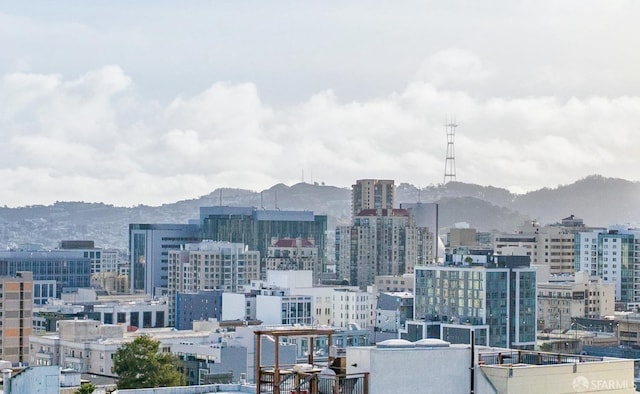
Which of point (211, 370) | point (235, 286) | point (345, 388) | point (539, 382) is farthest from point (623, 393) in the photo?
point (235, 286)

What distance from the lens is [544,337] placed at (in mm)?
104750

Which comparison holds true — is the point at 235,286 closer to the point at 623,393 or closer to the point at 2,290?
the point at 2,290

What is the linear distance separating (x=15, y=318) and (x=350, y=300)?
1362 inches

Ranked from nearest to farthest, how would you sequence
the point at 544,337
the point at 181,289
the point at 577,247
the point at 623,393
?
the point at 623,393 → the point at 544,337 → the point at 181,289 → the point at 577,247

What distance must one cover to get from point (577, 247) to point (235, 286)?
1509 inches

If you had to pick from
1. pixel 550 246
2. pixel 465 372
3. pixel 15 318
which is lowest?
pixel 15 318

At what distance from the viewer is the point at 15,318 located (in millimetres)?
95812

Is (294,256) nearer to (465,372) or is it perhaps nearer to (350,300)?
(350,300)

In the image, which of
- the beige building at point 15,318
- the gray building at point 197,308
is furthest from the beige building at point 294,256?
the beige building at point 15,318

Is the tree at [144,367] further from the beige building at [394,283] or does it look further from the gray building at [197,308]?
the beige building at [394,283]

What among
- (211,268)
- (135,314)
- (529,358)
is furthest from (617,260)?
(529,358)

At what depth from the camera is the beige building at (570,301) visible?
12506cm

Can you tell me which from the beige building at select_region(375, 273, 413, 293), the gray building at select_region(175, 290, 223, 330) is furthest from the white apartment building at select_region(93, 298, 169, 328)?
the beige building at select_region(375, 273, 413, 293)

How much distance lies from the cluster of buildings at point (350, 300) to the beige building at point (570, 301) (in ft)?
0.51
